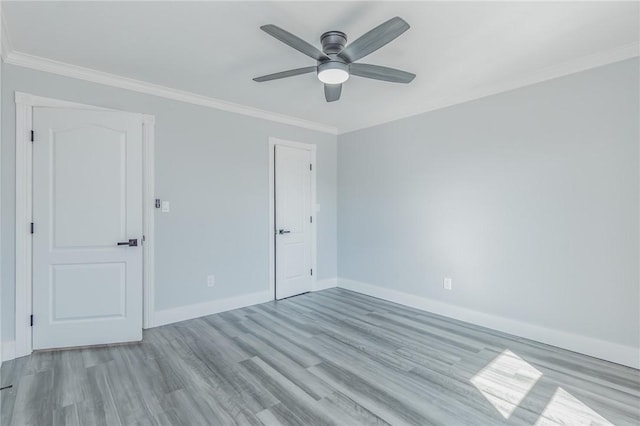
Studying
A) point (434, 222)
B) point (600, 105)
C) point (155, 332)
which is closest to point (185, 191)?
point (155, 332)

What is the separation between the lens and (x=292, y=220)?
4.54 meters

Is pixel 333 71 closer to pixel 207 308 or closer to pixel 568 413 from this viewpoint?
pixel 568 413

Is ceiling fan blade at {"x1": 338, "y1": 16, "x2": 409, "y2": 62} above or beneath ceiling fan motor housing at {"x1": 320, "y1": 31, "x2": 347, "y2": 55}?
beneath

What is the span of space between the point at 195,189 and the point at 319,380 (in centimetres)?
245

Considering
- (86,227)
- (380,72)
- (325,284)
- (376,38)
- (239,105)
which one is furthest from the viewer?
(325,284)

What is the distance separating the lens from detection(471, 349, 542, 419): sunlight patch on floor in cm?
207

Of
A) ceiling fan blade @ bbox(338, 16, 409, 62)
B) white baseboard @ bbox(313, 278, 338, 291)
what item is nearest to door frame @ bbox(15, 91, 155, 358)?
ceiling fan blade @ bbox(338, 16, 409, 62)

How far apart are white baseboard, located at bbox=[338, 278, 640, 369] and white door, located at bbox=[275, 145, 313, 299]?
1134 millimetres

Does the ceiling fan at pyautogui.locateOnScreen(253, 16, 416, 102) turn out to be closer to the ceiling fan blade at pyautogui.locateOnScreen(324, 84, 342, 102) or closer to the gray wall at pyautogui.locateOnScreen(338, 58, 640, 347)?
the ceiling fan blade at pyautogui.locateOnScreen(324, 84, 342, 102)

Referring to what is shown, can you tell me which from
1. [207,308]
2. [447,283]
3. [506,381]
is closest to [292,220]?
[207,308]

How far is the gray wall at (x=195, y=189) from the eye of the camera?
104 inches

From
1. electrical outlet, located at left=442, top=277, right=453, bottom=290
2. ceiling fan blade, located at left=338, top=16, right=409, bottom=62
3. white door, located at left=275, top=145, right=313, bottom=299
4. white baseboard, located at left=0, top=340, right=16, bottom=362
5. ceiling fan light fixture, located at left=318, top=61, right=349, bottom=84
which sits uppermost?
ceiling fan blade, located at left=338, top=16, right=409, bottom=62

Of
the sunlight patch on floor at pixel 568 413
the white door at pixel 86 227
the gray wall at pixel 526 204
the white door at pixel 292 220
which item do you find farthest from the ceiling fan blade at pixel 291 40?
the sunlight patch on floor at pixel 568 413

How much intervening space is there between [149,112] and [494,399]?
393cm
